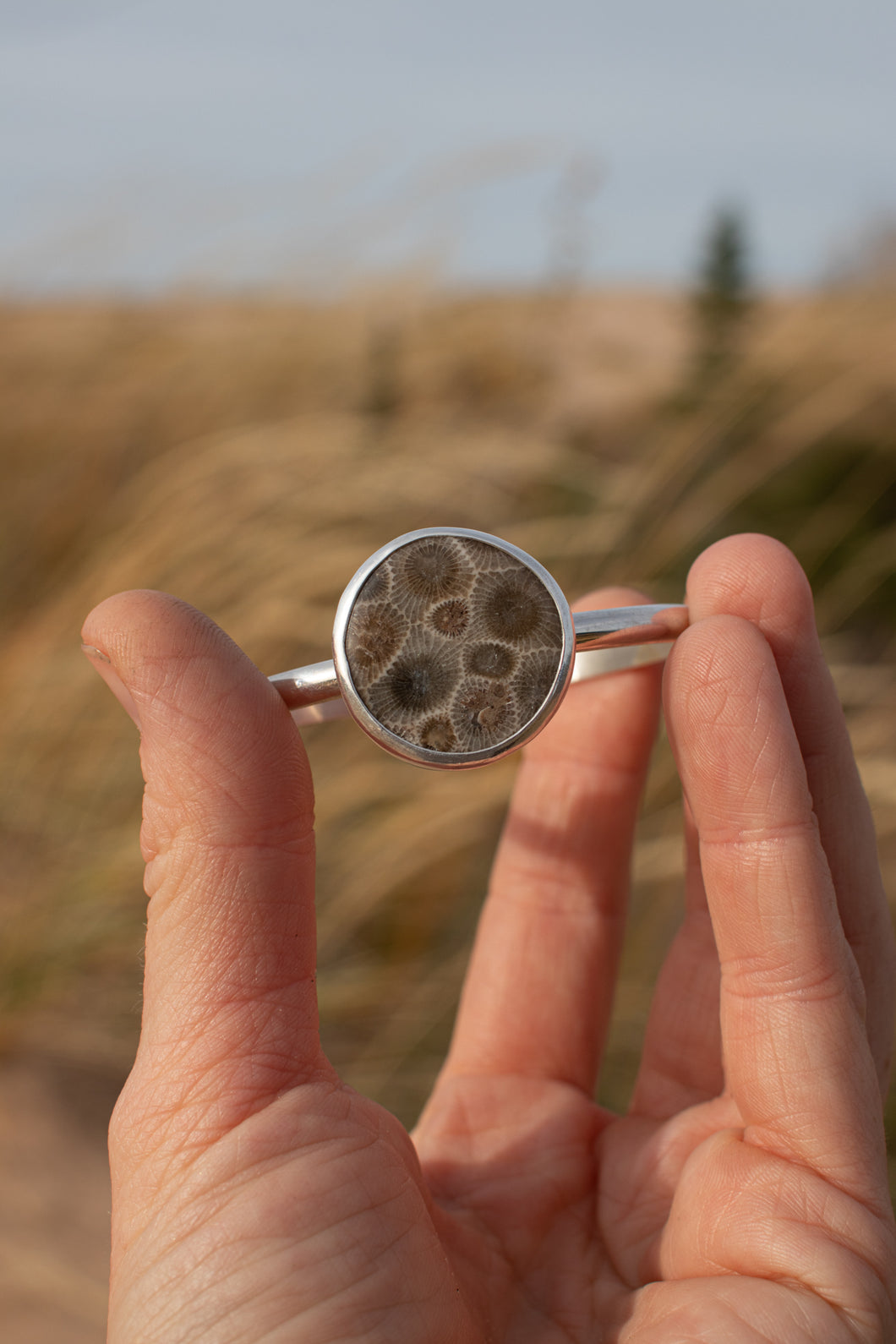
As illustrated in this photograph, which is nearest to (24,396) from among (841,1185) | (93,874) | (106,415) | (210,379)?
(106,415)

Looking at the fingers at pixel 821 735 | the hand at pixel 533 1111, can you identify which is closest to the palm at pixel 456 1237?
the hand at pixel 533 1111

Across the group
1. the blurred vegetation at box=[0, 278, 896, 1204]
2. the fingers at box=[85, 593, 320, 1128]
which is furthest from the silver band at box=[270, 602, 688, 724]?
the blurred vegetation at box=[0, 278, 896, 1204]

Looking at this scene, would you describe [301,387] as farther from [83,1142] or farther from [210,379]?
[83,1142]

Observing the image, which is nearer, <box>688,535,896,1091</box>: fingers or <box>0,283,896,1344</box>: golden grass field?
<box>688,535,896,1091</box>: fingers

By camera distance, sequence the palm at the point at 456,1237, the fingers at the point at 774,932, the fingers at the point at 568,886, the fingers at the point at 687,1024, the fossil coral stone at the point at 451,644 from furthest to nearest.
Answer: the fingers at the point at 568,886 < the fingers at the point at 687,1024 < the fossil coral stone at the point at 451,644 < the fingers at the point at 774,932 < the palm at the point at 456,1237

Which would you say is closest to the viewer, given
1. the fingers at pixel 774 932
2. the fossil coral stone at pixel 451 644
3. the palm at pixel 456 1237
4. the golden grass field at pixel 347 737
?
the palm at pixel 456 1237

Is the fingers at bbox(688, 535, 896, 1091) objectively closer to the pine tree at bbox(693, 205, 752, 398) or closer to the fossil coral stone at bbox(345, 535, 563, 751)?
the fossil coral stone at bbox(345, 535, 563, 751)

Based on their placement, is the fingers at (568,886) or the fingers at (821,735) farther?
the fingers at (568,886)

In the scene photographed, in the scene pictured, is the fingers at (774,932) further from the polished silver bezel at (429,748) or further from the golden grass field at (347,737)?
the golden grass field at (347,737)
